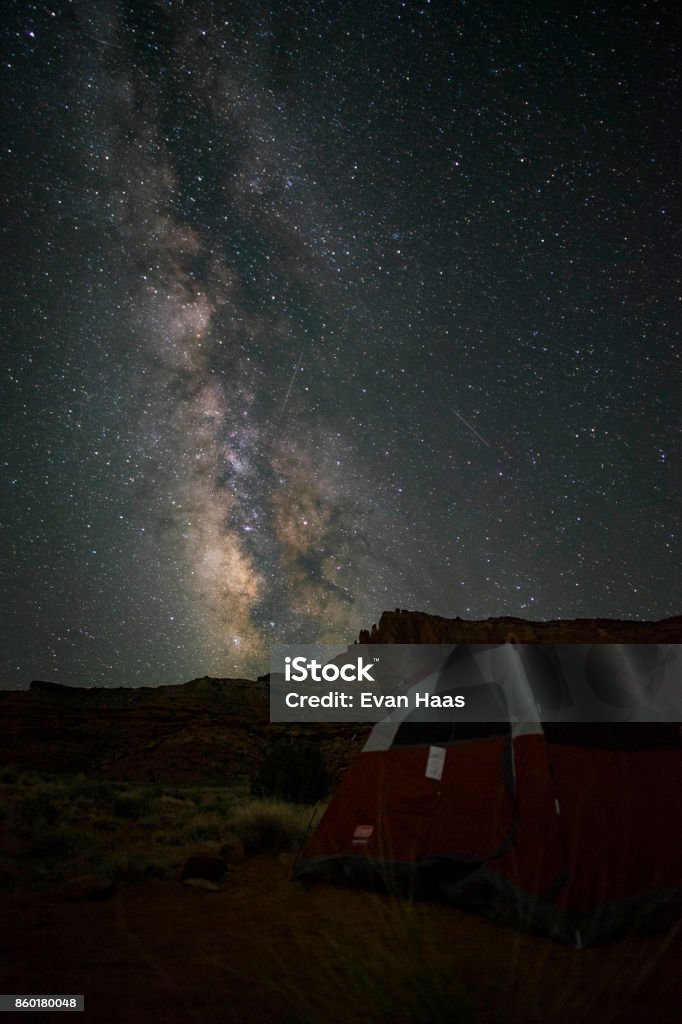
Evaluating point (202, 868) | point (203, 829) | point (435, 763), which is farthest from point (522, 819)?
point (203, 829)

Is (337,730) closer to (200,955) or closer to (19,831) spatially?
(19,831)

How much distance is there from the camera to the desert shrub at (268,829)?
837 centimetres

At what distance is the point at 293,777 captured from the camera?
1174 centimetres

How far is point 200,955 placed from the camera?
4176mm

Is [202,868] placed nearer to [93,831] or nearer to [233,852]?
[233,852]

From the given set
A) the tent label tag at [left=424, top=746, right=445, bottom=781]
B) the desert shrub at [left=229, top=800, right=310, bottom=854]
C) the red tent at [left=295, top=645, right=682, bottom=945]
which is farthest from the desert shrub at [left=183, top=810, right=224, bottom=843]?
the tent label tag at [left=424, top=746, right=445, bottom=781]

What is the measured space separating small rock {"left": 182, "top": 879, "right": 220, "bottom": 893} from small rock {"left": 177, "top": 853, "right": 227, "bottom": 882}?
84 mm

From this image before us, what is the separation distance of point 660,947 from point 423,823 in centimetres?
208

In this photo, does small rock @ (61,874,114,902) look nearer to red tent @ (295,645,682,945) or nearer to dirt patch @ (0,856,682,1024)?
dirt patch @ (0,856,682,1024)

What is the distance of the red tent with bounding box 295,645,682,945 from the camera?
4.85m

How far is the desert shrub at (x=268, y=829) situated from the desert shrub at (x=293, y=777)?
7.12ft

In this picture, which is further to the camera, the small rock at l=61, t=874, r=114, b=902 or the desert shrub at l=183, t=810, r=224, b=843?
the desert shrub at l=183, t=810, r=224, b=843

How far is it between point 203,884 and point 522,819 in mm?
3350

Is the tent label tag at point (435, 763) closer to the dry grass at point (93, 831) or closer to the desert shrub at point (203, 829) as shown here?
the dry grass at point (93, 831)
